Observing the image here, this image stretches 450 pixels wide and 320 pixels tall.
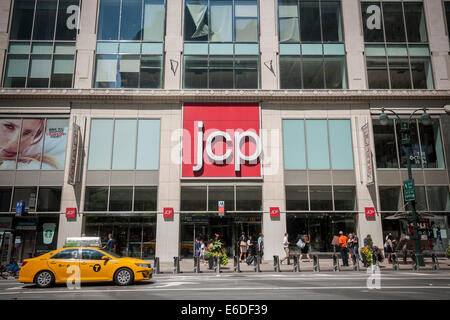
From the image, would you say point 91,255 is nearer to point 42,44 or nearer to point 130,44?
point 130,44

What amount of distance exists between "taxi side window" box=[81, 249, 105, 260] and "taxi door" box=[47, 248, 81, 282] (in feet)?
0.62

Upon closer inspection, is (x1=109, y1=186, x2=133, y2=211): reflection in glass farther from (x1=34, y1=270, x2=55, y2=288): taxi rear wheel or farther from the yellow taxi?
(x1=34, y1=270, x2=55, y2=288): taxi rear wheel

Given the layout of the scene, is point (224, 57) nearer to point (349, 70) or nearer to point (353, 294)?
point (349, 70)

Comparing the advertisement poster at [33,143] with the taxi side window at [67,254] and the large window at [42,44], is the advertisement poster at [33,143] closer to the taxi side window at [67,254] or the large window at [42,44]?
the large window at [42,44]

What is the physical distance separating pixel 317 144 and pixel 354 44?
9.02 m

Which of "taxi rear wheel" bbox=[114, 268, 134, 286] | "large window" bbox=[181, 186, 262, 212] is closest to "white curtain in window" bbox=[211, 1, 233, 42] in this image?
"large window" bbox=[181, 186, 262, 212]

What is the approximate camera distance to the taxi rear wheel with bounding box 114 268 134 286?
479 inches

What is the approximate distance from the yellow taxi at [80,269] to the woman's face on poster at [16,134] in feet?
48.7

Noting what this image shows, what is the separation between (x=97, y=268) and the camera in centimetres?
1218

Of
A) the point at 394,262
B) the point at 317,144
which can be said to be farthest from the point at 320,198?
the point at 394,262

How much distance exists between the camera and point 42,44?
25.7 m

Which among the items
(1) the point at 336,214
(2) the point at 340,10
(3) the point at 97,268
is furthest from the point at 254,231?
(2) the point at 340,10

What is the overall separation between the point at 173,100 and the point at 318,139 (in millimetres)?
11647

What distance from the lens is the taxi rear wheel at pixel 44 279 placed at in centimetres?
1205
